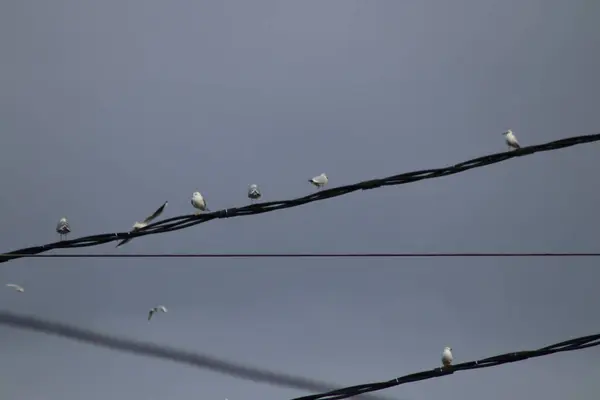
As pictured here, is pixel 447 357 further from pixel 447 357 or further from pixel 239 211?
pixel 239 211

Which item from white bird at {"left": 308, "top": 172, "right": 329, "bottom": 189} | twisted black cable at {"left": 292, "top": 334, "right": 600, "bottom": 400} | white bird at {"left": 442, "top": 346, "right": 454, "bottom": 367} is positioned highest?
white bird at {"left": 308, "top": 172, "right": 329, "bottom": 189}

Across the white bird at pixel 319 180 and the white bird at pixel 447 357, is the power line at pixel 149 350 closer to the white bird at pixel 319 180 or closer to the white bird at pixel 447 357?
the white bird at pixel 447 357

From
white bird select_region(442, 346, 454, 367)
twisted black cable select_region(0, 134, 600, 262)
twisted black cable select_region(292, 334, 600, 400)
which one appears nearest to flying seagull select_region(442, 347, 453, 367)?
white bird select_region(442, 346, 454, 367)

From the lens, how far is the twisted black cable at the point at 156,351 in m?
3.60

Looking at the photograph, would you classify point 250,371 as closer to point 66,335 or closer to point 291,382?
point 291,382

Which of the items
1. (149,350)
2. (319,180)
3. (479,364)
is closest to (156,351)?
(149,350)

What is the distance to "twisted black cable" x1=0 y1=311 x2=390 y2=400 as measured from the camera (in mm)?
3602

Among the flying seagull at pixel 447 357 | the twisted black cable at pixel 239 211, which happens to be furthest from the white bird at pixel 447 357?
the twisted black cable at pixel 239 211

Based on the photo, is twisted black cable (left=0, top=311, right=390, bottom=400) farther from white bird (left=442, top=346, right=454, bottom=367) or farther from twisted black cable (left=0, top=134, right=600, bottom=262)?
twisted black cable (left=0, top=134, right=600, bottom=262)

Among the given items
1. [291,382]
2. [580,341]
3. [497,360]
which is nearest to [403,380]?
[497,360]

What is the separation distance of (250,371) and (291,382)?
0.18 metres

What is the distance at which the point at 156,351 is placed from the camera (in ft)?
12.0

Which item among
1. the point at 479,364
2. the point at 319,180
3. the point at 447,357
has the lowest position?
the point at 479,364

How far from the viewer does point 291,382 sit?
3.70 meters
